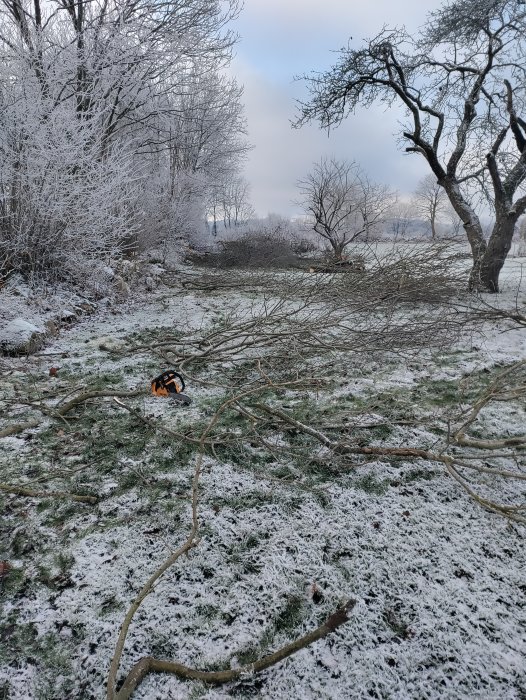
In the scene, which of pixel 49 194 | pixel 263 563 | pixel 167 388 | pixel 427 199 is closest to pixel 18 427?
pixel 167 388

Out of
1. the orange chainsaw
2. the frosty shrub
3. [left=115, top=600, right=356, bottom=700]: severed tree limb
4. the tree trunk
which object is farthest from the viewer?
the tree trunk

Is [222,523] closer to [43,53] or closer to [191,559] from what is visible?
[191,559]

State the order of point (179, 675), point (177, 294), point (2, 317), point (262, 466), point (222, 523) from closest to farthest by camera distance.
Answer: point (179, 675)
point (222, 523)
point (262, 466)
point (2, 317)
point (177, 294)

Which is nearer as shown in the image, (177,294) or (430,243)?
(430,243)

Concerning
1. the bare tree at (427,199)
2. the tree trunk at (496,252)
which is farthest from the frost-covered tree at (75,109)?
the bare tree at (427,199)

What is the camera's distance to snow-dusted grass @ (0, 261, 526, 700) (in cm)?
119

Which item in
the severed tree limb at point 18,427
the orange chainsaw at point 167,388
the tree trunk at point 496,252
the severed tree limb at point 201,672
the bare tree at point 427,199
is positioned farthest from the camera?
the bare tree at point 427,199

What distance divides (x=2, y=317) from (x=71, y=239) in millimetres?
2039

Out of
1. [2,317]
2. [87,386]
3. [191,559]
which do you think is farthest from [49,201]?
[191,559]

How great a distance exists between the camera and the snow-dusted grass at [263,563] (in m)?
1.19

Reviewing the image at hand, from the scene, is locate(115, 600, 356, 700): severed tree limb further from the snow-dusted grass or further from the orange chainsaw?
the orange chainsaw

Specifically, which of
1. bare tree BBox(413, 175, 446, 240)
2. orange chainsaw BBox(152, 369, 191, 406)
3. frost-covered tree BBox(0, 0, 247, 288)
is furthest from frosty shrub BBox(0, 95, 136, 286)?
bare tree BBox(413, 175, 446, 240)

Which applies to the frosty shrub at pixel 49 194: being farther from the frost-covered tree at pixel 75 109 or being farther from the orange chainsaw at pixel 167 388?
the orange chainsaw at pixel 167 388

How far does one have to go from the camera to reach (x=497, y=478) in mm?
2111
